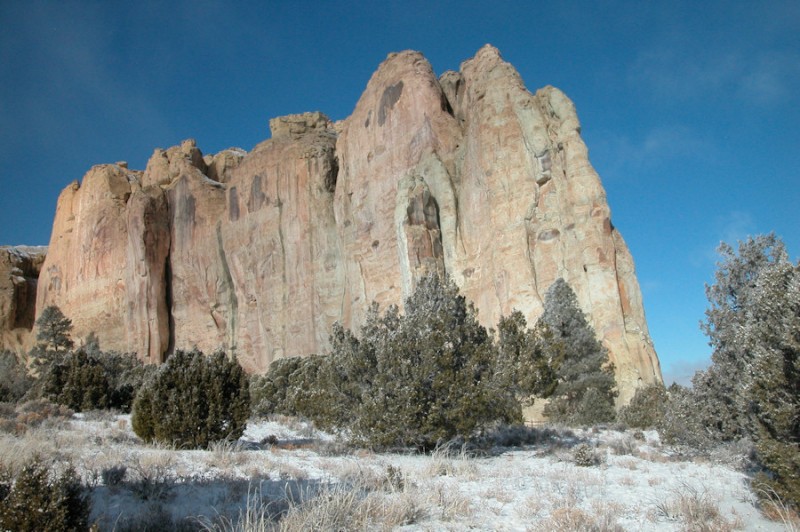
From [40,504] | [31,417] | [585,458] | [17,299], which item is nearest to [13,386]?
[31,417]

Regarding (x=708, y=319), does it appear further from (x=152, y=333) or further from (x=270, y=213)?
(x=152, y=333)

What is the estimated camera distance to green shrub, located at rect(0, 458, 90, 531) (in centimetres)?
439

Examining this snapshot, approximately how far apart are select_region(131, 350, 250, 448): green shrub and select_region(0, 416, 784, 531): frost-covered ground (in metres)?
0.54

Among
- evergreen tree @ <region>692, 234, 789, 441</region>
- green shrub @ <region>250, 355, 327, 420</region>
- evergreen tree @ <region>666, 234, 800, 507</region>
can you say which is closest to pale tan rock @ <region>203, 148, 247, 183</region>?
green shrub @ <region>250, 355, 327, 420</region>

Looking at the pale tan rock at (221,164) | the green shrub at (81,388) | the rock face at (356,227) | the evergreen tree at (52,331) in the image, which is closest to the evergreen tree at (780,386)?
the green shrub at (81,388)

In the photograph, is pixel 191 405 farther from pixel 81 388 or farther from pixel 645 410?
pixel 645 410

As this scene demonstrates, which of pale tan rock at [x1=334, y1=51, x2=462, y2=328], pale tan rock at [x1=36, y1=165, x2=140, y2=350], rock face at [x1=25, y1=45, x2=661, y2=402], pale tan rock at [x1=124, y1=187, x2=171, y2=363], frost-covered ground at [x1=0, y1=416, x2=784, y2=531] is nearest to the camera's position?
frost-covered ground at [x1=0, y1=416, x2=784, y2=531]

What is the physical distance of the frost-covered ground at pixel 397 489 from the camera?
576 cm

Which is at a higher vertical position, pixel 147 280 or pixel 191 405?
pixel 147 280

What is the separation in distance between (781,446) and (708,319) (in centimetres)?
553

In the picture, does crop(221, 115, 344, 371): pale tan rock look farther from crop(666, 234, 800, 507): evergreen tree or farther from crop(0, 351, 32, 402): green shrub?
crop(666, 234, 800, 507): evergreen tree

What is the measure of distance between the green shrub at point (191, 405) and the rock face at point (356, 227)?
20993 millimetres

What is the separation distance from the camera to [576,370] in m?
24.2

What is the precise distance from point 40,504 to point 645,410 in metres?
20.6
